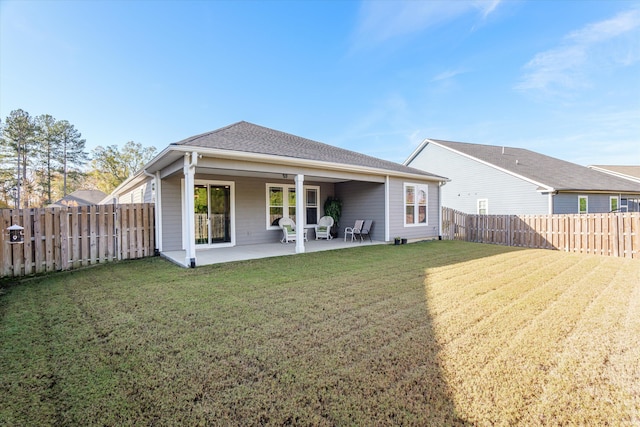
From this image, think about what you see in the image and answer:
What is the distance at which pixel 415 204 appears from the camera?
11844mm

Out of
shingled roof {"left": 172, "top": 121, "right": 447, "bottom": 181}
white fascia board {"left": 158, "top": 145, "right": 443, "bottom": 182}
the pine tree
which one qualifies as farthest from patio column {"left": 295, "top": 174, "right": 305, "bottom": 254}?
the pine tree

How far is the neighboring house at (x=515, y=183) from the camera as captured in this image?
14367 mm

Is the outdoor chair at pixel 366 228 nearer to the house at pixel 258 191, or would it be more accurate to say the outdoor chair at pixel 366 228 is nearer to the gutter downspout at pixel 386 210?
the house at pixel 258 191

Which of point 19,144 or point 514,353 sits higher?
point 19,144

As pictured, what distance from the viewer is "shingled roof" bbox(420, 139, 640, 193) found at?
48.9 ft

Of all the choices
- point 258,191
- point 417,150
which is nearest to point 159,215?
point 258,191

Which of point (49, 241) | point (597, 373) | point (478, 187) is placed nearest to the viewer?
point (597, 373)

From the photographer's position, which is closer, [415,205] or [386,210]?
[386,210]

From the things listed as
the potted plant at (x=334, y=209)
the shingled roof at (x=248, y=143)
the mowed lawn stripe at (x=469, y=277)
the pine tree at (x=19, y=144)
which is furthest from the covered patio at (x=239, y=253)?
the pine tree at (x=19, y=144)

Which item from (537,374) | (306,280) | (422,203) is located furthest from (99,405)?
(422,203)

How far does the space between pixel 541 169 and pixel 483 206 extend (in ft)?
14.0

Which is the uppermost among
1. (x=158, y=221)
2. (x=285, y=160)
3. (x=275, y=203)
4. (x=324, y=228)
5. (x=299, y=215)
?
(x=285, y=160)

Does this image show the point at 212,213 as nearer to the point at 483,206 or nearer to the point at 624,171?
the point at 483,206

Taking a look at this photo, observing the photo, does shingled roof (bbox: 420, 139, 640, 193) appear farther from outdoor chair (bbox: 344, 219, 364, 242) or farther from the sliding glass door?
the sliding glass door
